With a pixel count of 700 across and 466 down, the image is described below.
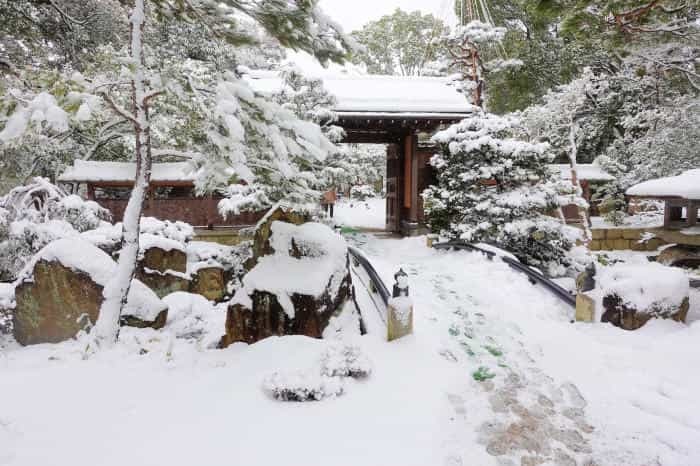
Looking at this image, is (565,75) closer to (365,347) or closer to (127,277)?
(365,347)

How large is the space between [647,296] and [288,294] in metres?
4.84

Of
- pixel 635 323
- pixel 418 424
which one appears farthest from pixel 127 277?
pixel 635 323

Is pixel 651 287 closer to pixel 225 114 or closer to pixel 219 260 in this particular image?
pixel 225 114

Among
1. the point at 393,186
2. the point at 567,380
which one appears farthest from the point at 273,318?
the point at 393,186

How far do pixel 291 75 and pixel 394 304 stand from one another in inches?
271

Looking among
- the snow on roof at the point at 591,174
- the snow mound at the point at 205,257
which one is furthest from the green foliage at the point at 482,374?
the snow on roof at the point at 591,174

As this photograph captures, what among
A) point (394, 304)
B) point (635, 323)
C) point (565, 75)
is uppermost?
point (565, 75)

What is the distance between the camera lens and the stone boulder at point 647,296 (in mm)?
5172

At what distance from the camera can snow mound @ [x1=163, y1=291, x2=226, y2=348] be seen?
6.20 metres

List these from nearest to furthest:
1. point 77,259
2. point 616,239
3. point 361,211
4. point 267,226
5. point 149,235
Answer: point 77,259
point 267,226
point 149,235
point 616,239
point 361,211

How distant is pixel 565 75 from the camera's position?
61.4ft

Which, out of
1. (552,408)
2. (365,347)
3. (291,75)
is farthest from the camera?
(291,75)

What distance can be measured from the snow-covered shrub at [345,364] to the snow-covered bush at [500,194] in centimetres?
690

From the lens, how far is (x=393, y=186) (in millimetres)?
15891
